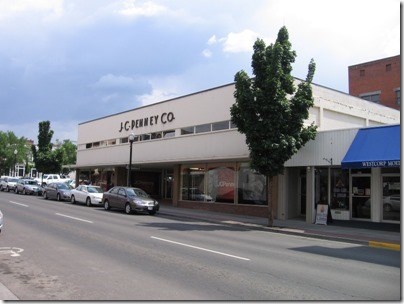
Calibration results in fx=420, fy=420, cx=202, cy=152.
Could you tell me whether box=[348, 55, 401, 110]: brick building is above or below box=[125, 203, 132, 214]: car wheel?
above

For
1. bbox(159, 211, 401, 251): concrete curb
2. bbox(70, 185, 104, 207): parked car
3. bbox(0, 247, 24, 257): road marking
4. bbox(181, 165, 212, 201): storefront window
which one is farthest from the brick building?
bbox(0, 247, 24, 257): road marking

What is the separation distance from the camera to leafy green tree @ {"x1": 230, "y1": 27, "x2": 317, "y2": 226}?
17.8 metres

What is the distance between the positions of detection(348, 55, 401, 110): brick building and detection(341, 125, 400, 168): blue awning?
29.5 metres

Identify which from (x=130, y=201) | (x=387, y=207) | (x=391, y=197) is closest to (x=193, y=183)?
(x=130, y=201)

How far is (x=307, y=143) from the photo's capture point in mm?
20328

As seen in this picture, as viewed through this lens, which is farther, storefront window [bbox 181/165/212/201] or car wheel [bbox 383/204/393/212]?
storefront window [bbox 181/165/212/201]

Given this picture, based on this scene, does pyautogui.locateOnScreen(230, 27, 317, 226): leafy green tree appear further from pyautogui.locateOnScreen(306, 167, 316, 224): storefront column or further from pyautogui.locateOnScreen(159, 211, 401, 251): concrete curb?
pyautogui.locateOnScreen(306, 167, 316, 224): storefront column

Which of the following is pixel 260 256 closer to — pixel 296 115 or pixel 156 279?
pixel 156 279

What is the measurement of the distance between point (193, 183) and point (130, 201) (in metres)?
6.08

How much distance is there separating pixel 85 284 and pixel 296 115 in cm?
1329

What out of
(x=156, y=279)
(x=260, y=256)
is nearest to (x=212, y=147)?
(x=260, y=256)

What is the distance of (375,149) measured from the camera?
17141 mm

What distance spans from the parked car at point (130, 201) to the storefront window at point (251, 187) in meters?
4.82

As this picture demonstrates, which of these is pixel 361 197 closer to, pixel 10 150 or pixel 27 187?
pixel 27 187
